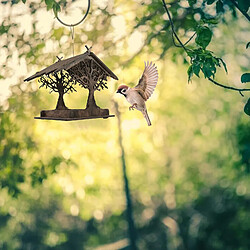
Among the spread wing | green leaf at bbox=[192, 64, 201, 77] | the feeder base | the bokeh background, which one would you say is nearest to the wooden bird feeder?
the feeder base

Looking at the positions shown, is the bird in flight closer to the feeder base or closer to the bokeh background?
the feeder base

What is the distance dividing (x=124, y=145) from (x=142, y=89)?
1.38 m

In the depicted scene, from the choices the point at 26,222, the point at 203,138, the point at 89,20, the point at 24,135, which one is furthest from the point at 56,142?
the point at 203,138

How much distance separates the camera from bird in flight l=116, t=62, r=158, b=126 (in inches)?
51.7

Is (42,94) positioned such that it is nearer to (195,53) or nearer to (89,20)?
(89,20)

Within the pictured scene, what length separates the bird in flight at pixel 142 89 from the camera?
1313 mm

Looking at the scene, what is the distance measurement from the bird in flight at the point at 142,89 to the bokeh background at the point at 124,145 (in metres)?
1.15

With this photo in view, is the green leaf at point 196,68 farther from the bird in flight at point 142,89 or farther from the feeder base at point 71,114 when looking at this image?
the feeder base at point 71,114

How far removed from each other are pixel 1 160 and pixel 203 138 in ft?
4.51

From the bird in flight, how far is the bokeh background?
3.78 feet

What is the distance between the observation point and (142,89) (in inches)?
53.7

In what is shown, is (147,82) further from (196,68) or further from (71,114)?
(71,114)

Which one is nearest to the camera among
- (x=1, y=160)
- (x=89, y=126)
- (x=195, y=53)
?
(x=195, y=53)

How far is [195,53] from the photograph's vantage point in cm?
134
